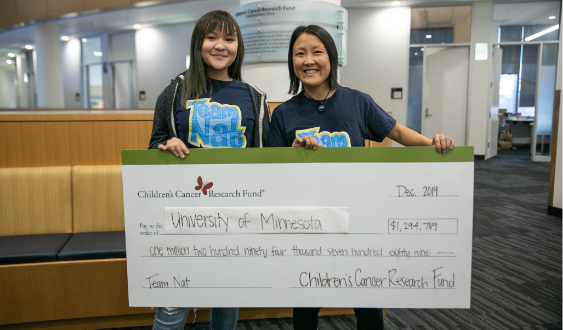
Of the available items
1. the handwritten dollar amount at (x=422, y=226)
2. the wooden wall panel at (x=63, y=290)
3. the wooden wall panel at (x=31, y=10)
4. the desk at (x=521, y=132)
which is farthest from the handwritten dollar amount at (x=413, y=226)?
the desk at (x=521, y=132)

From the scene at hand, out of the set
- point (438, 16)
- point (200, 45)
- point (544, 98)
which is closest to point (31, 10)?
point (438, 16)

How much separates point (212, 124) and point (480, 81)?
24.8 feet

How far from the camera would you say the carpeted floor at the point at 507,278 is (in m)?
1.97

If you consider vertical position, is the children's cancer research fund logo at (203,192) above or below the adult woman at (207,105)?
below

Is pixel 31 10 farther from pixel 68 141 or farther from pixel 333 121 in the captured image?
pixel 333 121

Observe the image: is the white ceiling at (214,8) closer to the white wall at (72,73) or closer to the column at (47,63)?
the column at (47,63)

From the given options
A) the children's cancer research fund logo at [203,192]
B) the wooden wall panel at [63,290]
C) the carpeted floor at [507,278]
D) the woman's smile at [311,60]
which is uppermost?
the woman's smile at [311,60]

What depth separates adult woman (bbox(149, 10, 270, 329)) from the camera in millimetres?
1202

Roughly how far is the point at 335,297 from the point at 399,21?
722 cm

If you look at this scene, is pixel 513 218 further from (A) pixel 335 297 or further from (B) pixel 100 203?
(B) pixel 100 203

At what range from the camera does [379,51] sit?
7.30m

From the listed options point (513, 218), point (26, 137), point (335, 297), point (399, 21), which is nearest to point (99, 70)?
point (399, 21)

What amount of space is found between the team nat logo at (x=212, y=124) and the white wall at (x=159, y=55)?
8.16 meters

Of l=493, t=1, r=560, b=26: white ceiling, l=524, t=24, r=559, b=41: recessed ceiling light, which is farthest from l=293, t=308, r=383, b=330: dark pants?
l=524, t=24, r=559, b=41: recessed ceiling light
